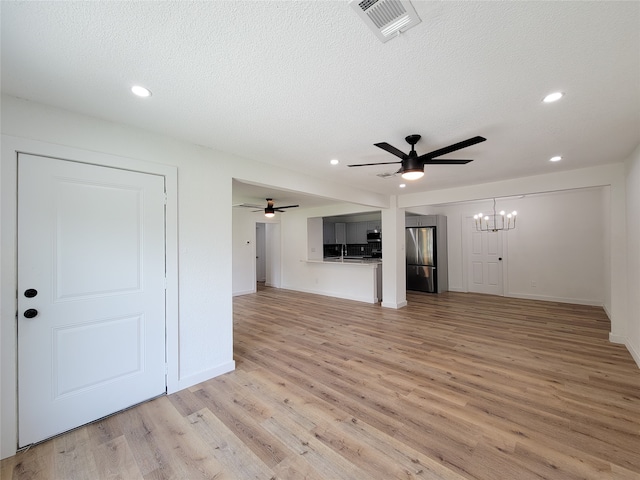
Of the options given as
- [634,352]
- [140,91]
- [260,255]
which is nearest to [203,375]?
[140,91]

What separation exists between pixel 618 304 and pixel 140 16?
5.86 meters

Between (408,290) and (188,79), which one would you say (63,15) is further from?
(408,290)

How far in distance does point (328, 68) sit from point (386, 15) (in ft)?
1.47

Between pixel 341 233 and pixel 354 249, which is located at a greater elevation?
pixel 341 233

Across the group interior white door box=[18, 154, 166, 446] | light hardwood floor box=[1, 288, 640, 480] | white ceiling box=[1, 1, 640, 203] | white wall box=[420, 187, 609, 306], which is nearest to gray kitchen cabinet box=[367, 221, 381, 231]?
white wall box=[420, 187, 609, 306]

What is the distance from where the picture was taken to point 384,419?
2.15 m

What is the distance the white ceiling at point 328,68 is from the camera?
4.00 ft

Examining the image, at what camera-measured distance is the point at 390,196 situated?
5844 millimetres

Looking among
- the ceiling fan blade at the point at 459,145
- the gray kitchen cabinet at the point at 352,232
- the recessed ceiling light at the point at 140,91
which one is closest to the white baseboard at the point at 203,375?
the recessed ceiling light at the point at 140,91

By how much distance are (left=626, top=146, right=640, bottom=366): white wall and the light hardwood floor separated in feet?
0.91

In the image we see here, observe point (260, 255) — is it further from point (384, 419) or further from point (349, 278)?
point (384, 419)

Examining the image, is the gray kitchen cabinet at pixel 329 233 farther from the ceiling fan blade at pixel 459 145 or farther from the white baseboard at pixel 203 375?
the ceiling fan blade at pixel 459 145

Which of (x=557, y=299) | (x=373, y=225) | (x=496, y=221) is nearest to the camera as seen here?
(x=557, y=299)

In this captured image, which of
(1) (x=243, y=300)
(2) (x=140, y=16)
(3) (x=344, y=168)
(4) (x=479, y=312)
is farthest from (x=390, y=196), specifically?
(2) (x=140, y=16)
